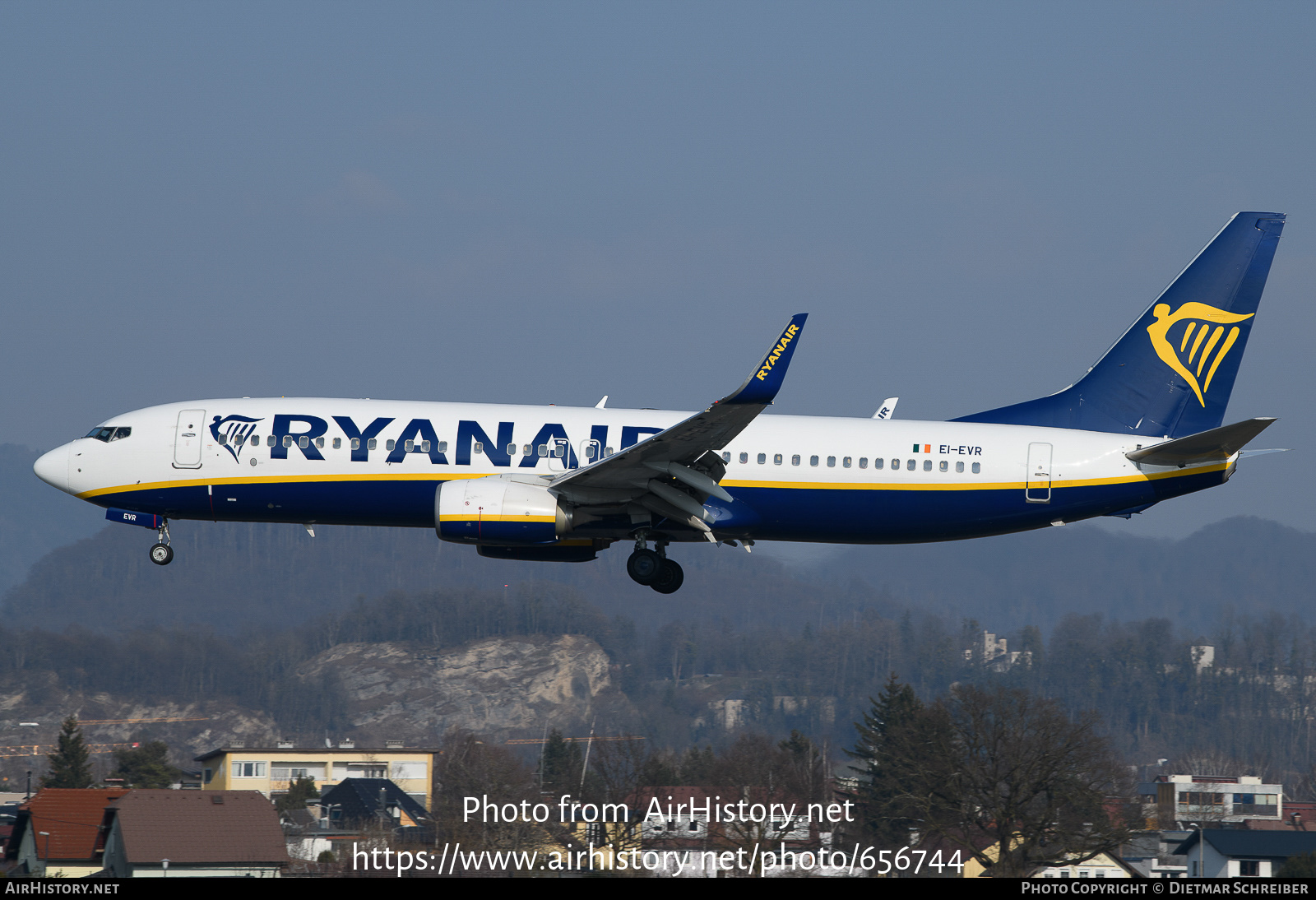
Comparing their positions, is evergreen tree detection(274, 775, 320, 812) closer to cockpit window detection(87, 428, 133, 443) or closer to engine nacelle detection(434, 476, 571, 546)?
cockpit window detection(87, 428, 133, 443)

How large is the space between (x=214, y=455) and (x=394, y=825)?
25.0 meters

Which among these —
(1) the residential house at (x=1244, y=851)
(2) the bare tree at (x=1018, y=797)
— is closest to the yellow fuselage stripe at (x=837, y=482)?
(2) the bare tree at (x=1018, y=797)

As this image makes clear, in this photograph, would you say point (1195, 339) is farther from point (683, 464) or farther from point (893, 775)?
point (893, 775)

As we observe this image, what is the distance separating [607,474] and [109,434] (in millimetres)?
12662

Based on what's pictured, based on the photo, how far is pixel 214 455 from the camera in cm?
3266

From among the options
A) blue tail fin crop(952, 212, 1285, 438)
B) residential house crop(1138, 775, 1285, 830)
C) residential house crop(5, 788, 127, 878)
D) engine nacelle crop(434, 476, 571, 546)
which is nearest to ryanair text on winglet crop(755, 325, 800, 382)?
engine nacelle crop(434, 476, 571, 546)

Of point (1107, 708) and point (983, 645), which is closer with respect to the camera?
point (1107, 708)

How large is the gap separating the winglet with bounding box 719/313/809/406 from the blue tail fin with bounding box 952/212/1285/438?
7.64 m

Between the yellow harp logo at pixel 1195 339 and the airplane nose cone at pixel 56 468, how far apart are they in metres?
26.8

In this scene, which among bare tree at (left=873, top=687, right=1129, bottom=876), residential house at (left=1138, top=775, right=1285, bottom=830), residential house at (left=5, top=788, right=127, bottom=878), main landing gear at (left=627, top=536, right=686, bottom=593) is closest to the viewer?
main landing gear at (left=627, top=536, right=686, bottom=593)

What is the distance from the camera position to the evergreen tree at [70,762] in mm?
63500

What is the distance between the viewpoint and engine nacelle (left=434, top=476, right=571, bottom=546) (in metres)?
30.1
